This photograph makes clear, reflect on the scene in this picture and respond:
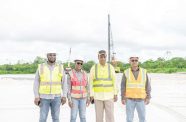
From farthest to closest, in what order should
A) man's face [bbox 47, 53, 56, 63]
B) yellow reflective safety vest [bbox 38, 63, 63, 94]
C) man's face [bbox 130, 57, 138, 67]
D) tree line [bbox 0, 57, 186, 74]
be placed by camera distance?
tree line [bbox 0, 57, 186, 74]
man's face [bbox 130, 57, 138, 67]
yellow reflective safety vest [bbox 38, 63, 63, 94]
man's face [bbox 47, 53, 56, 63]

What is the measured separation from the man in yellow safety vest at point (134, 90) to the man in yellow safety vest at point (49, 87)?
1255mm

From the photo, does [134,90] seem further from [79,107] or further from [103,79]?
[79,107]

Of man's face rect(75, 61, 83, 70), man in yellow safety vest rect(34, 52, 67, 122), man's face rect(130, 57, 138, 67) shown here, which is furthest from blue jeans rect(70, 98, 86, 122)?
man's face rect(130, 57, 138, 67)

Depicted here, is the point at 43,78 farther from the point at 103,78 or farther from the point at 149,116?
the point at 149,116

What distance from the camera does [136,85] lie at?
29.9 feet

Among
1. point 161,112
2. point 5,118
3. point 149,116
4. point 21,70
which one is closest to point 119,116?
point 149,116

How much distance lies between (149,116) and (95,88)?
389cm

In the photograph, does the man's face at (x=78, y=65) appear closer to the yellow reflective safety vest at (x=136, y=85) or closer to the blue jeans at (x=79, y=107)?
the blue jeans at (x=79, y=107)

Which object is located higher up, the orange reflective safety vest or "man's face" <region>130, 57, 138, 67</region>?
"man's face" <region>130, 57, 138, 67</region>

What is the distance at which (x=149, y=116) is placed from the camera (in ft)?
41.5

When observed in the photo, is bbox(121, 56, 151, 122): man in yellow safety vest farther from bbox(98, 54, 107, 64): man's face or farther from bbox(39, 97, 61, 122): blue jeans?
bbox(39, 97, 61, 122): blue jeans

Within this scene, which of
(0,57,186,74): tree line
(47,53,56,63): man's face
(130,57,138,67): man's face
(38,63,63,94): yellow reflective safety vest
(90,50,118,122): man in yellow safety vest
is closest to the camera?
(47,53,56,63): man's face

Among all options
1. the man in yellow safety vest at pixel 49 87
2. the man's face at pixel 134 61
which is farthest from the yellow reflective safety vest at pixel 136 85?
the man in yellow safety vest at pixel 49 87

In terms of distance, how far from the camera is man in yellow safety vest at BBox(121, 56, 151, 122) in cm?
906
